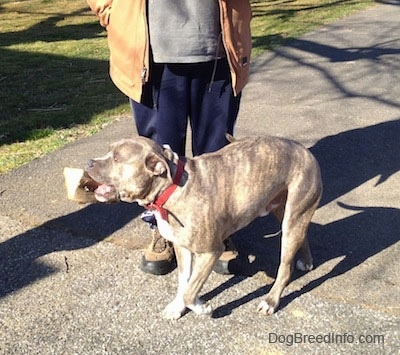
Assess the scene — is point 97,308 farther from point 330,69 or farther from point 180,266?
point 330,69

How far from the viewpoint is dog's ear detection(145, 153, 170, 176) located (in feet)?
10.1

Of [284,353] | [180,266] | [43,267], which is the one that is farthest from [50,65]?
[284,353]

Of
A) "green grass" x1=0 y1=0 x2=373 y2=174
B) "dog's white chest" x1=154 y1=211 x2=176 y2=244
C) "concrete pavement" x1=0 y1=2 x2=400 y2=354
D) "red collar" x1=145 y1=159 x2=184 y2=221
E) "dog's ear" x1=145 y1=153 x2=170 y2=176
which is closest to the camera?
"dog's ear" x1=145 y1=153 x2=170 y2=176

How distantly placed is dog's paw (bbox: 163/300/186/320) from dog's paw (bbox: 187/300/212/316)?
5 centimetres

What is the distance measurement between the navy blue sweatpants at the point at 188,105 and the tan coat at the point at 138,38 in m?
0.10

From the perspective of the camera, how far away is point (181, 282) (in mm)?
3723

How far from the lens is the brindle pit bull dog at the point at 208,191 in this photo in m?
3.15

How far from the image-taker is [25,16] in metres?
14.9

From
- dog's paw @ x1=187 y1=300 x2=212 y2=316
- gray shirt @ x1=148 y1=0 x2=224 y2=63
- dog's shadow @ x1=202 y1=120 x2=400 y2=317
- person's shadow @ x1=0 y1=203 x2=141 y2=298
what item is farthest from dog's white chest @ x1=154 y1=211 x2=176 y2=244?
person's shadow @ x1=0 y1=203 x2=141 y2=298

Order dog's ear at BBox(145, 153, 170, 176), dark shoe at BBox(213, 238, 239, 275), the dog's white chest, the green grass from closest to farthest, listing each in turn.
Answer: dog's ear at BBox(145, 153, 170, 176) < the dog's white chest < dark shoe at BBox(213, 238, 239, 275) < the green grass

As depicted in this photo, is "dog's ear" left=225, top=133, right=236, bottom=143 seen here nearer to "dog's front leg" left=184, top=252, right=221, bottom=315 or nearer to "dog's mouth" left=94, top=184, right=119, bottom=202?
"dog's front leg" left=184, top=252, right=221, bottom=315

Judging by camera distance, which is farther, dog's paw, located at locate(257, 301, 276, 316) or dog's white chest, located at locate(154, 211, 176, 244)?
dog's paw, located at locate(257, 301, 276, 316)

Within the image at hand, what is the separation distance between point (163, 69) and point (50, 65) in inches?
234

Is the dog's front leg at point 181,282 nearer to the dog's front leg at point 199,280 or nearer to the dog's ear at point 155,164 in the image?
the dog's front leg at point 199,280
